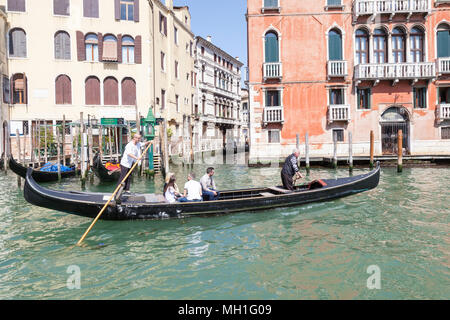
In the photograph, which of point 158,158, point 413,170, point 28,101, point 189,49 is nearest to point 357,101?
point 413,170

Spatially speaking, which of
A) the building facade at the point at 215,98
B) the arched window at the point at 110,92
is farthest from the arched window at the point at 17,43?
the building facade at the point at 215,98

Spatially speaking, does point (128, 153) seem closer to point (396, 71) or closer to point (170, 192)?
point (170, 192)

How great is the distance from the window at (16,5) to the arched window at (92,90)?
457cm

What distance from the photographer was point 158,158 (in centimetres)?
1722

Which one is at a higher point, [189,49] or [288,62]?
[189,49]

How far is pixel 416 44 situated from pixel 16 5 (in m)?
19.4

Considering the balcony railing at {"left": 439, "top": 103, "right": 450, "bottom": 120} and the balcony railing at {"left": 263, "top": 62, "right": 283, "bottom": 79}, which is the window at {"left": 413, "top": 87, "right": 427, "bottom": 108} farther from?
the balcony railing at {"left": 263, "top": 62, "right": 283, "bottom": 79}

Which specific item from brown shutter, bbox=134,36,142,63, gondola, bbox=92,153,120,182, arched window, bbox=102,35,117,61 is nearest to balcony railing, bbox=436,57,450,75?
brown shutter, bbox=134,36,142,63

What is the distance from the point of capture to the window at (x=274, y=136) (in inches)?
735

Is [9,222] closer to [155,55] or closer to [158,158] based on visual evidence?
[158,158]

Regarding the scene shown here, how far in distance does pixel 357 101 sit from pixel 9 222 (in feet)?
51.1

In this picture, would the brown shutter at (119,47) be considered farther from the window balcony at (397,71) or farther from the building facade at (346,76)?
the window balcony at (397,71)
